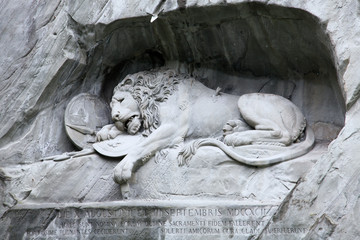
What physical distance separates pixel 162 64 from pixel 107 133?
945 millimetres

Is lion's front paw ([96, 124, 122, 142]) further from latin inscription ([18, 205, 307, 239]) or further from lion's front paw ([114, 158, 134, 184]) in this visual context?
latin inscription ([18, 205, 307, 239])

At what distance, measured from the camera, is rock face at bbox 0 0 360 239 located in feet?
19.3

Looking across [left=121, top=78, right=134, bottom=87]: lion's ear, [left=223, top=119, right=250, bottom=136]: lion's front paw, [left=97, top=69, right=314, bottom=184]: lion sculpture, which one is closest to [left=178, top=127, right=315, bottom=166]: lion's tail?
[left=97, top=69, right=314, bottom=184]: lion sculpture

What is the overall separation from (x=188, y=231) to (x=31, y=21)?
2.77 meters

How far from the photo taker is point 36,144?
6758 millimetres

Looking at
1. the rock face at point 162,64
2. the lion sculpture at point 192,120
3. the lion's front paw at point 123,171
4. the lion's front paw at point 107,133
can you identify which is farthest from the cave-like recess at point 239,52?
the lion's front paw at point 123,171

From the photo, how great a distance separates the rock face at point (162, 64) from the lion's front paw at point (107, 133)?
240mm

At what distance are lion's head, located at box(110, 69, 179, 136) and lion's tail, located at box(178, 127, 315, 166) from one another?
50cm

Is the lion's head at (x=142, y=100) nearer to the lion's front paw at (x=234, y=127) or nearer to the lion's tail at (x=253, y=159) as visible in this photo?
the lion's tail at (x=253, y=159)

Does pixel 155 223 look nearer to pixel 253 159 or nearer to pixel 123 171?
pixel 123 171

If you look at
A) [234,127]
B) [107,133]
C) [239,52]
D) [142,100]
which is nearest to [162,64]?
[142,100]

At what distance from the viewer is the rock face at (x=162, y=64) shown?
231 inches

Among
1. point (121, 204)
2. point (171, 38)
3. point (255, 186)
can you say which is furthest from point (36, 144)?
point (255, 186)

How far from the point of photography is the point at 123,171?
6.12 metres
